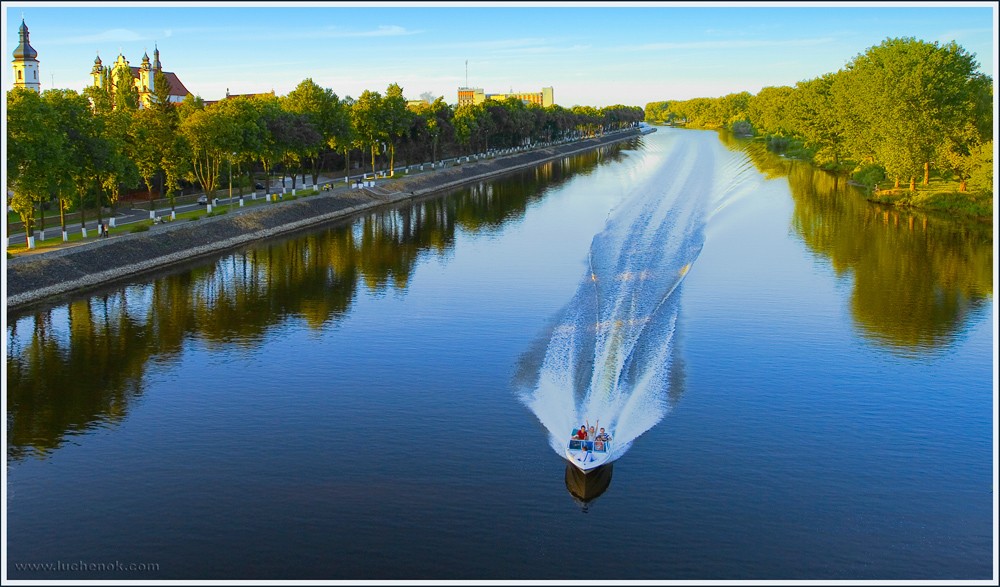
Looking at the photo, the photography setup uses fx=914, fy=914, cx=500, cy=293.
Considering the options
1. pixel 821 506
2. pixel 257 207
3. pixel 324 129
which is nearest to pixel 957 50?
pixel 324 129

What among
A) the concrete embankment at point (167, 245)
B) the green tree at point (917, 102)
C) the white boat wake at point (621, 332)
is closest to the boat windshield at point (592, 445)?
Result: the white boat wake at point (621, 332)

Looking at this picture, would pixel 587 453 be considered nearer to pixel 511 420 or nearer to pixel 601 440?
pixel 601 440

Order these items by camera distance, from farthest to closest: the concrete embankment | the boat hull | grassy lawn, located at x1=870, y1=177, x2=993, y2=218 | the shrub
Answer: the shrub, grassy lawn, located at x1=870, y1=177, x2=993, y2=218, the concrete embankment, the boat hull

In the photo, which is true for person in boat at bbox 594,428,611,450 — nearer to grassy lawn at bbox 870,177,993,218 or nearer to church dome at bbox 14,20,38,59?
grassy lawn at bbox 870,177,993,218

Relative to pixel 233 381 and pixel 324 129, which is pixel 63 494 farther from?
pixel 324 129

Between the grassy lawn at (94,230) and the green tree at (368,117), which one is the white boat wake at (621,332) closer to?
the grassy lawn at (94,230)

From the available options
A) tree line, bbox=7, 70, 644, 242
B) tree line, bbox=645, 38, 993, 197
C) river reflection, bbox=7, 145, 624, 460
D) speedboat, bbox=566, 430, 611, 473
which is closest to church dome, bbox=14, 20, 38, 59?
tree line, bbox=7, 70, 644, 242
